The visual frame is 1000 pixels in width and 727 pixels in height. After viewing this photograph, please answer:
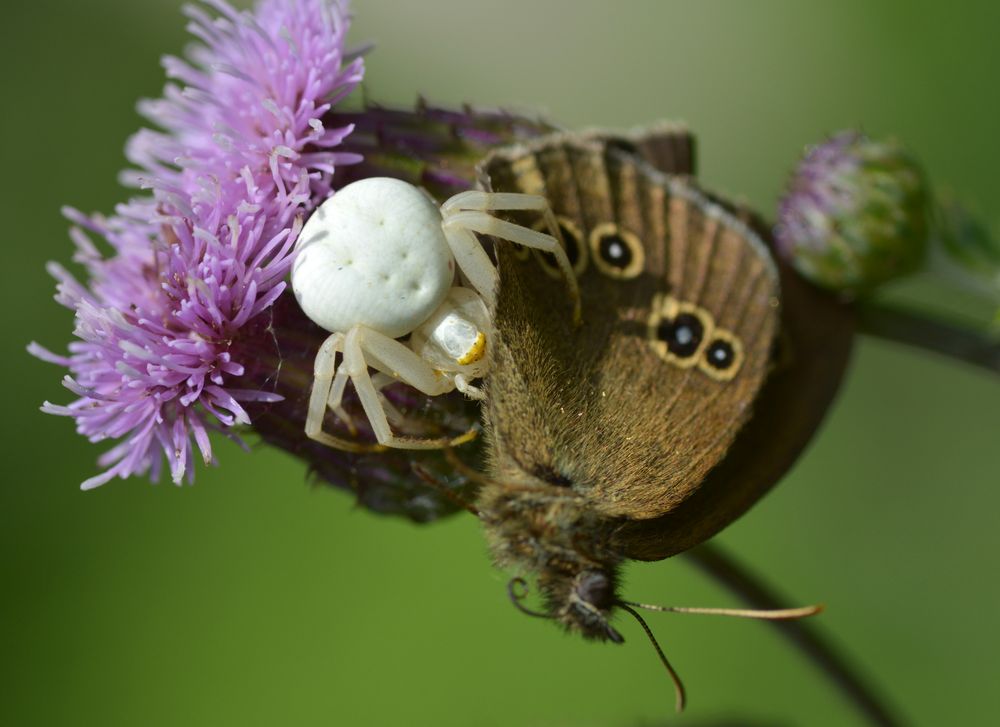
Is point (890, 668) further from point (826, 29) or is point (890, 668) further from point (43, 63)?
point (43, 63)

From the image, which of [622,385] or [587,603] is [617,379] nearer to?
[622,385]

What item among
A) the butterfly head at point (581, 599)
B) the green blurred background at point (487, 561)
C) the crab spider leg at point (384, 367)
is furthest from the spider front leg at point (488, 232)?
the green blurred background at point (487, 561)

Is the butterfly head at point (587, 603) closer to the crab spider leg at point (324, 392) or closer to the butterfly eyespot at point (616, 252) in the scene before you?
the crab spider leg at point (324, 392)

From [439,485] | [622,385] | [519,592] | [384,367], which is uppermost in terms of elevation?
[622,385]

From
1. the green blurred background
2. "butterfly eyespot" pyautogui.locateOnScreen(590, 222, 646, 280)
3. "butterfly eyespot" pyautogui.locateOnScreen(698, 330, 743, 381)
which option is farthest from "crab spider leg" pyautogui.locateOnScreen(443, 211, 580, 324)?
the green blurred background

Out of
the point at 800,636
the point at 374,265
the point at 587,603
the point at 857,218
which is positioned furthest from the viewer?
the point at 800,636

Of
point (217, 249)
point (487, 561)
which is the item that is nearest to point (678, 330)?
point (217, 249)

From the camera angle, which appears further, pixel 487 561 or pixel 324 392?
pixel 487 561

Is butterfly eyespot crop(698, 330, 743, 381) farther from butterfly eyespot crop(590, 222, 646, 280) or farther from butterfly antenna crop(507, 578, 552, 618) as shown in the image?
butterfly antenna crop(507, 578, 552, 618)
